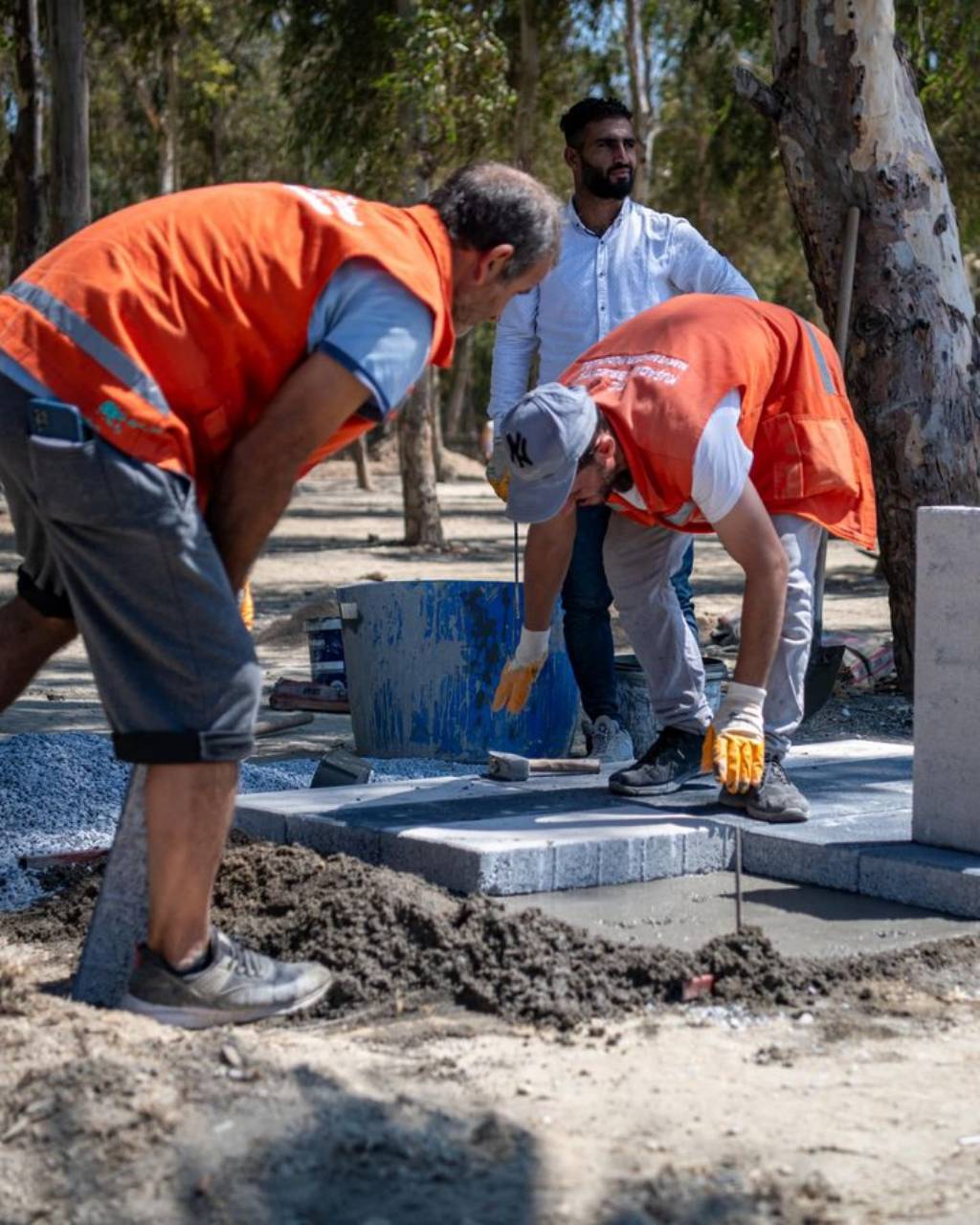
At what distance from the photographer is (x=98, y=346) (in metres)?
3.36

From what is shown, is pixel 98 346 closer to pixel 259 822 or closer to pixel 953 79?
pixel 259 822

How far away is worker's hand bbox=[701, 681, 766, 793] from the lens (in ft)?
16.3

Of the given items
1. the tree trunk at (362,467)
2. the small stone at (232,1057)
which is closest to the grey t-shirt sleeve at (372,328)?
the small stone at (232,1057)

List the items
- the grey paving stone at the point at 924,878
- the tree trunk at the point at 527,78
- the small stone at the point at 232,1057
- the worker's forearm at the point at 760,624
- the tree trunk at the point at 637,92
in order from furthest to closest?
the tree trunk at the point at 637,92 → the tree trunk at the point at 527,78 → the worker's forearm at the point at 760,624 → the grey paving stone at the point at 924,878 → the small stone at the point at 232,1057

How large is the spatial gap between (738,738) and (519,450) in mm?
1044

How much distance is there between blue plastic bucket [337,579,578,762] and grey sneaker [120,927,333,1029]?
3151mm

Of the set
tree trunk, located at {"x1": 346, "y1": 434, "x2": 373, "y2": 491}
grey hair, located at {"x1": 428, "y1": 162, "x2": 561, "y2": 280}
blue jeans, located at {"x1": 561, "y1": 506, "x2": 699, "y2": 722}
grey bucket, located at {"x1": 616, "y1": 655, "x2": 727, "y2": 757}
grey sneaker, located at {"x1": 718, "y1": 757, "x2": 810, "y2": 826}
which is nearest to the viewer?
grey hair, located at {"x1": 428, "y1": 162, "x2": 561, "y2": 280}

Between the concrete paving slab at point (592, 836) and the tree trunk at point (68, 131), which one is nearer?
the concrete paving slab at point (592, 836)

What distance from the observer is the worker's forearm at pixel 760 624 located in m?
4.95

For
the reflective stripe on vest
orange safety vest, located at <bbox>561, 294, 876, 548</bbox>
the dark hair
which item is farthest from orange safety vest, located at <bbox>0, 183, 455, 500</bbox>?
the dark hair

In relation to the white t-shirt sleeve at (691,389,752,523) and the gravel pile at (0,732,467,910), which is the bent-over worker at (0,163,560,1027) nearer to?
the white t-shirt sleeve at (691,389,752,523)

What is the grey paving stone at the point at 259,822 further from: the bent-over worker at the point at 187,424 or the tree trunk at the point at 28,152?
the tree trunk at the point at 28,152

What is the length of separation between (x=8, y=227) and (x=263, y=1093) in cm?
2127

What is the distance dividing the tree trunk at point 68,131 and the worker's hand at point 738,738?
9.10 m
